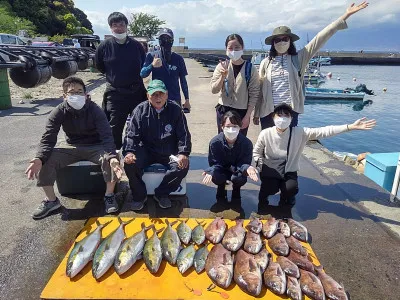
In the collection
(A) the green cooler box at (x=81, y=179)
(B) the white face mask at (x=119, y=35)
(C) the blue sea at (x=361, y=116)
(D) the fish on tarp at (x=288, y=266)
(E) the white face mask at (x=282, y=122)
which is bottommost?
(C) the blue sea at (x=361, y=116)

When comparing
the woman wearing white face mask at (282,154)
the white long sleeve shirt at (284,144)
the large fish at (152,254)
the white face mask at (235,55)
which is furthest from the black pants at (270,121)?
the large fish at (152,254)

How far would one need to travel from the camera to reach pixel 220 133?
408 cm

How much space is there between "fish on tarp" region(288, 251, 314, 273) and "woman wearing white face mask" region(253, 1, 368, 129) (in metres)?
1.95

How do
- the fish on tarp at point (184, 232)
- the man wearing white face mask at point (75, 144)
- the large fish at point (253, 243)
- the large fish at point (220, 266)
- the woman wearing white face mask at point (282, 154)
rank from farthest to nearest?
the woman wearing white face mask at point (282, 154) < the man wearing white face mask at point (75, 144) < the fish on tarp at point (184, 232) < the large fish at point (253, 243) < the large fish at point (220, 266)

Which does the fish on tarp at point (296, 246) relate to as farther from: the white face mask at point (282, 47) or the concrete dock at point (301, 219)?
the white face mask at point (282, 47)

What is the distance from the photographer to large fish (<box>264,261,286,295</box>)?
242 cm

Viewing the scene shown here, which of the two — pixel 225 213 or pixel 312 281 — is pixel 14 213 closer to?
pixel 225 213

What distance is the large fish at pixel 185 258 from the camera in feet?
8.81

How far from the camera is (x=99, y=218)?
11.5 ft

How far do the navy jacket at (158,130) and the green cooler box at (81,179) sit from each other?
651mm

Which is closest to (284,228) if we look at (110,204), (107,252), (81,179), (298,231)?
A: (298,231)

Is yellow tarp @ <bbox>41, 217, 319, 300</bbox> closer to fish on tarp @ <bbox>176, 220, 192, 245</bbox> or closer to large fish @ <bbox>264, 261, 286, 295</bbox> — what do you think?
large fish @ <bbox>264, 261, 286, 295</bbox>

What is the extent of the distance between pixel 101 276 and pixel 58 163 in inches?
67.0

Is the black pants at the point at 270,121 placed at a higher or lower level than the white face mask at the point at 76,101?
lower
